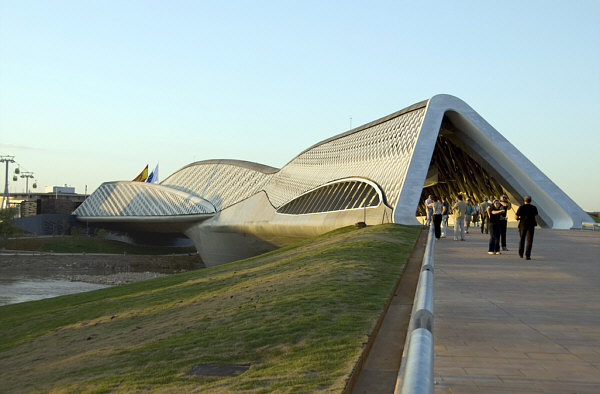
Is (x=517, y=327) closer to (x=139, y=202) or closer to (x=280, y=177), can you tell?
(x=280, y=177)

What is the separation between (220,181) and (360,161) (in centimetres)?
2999

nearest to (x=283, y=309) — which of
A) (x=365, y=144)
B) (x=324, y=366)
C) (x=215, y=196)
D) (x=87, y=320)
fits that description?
(x=324, y=366)

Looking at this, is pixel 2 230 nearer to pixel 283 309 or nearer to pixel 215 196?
pixel 215 196

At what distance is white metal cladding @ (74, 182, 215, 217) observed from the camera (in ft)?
213

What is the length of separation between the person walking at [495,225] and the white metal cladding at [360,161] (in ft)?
42.0

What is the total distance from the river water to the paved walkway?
25540 millimetres

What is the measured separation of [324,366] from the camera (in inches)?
249

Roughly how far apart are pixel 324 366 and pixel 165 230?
6949 cm

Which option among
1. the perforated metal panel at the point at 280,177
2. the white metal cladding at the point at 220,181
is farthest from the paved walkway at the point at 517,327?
the white metal cladding at the point at 220,181

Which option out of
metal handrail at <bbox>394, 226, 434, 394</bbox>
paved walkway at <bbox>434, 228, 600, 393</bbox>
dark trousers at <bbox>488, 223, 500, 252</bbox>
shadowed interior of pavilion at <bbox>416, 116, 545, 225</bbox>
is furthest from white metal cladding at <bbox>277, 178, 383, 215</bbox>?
metal handrail at <bbox>394, 226, 434, 394</bbox>

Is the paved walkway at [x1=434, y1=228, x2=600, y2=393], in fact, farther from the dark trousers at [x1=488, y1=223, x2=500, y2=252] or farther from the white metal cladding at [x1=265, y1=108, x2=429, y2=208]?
the white metal cladding at [x1=265, y1=108, x2=429, y2=208]

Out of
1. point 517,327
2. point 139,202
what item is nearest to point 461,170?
point 139,202

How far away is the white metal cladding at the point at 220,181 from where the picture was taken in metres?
61.9

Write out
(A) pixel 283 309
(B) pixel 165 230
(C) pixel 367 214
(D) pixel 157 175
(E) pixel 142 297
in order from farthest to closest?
(D) pixel 157 175 → (B) pixel 165 230 → (C) pixel 367 214 → (E) pixel 142 297 → (A) pixel 283 309
